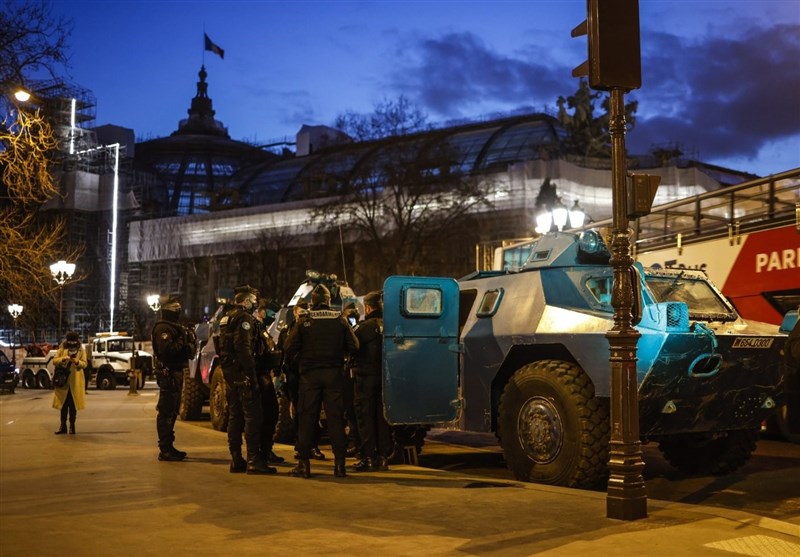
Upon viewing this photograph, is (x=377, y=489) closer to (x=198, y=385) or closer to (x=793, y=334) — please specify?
(x=793, y=334)

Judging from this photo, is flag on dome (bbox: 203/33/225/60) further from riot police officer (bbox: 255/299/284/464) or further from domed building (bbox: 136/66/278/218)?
riot police officer (bbox: 255/299/284/464)

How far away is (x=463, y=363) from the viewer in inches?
439

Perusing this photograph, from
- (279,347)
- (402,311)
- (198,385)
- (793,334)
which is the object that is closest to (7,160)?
(198,385)

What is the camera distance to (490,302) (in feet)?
36.5

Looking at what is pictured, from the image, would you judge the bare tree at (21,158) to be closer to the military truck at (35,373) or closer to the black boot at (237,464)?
the black boot at (237,464)

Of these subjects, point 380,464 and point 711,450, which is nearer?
point 380,464

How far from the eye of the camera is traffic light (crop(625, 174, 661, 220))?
7941mm

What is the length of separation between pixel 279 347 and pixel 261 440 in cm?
140

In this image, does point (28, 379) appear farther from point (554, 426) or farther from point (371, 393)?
point (554, 426)

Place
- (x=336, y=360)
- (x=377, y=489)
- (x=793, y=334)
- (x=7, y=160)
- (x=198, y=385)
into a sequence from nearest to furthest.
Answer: (x=377, y=489), (x=336, y=360), (x=793, y=334), (x=7, y=160), (x=198, y=385)

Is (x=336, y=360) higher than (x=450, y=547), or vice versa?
(x=336, y=360)

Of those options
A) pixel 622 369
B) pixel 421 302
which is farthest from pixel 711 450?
pixel 622 369

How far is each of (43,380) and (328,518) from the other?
3426cm

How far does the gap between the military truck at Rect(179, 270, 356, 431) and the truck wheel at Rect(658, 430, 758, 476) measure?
16.9ft
